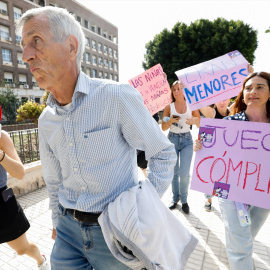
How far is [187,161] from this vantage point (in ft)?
11.1

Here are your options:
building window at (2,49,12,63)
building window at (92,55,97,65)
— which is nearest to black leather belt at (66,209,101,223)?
building window at (2,49,12,63)

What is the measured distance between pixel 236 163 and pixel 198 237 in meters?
1.48

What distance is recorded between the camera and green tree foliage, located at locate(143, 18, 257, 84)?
2073cm

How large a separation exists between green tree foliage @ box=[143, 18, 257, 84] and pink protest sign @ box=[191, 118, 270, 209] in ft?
71.0

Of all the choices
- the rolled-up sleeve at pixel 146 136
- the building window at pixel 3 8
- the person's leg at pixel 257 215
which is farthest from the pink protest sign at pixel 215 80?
the building window at pixel 3 8

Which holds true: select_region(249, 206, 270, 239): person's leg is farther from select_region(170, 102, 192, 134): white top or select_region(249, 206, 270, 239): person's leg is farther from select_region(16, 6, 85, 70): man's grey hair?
select_region(16, 6, 85, 70): man's grey hair

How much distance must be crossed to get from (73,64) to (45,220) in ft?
9.77

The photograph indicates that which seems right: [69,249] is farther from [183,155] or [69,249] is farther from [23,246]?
[183,155]

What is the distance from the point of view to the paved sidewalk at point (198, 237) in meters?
2.40

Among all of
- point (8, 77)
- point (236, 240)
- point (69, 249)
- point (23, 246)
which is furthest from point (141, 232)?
point (8, 77)

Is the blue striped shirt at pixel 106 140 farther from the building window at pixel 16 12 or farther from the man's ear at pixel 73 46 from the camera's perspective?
the building window at pixel 16 12

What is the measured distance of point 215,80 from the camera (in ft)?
9.14

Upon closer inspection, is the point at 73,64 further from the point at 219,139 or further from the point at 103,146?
the point at 219,139

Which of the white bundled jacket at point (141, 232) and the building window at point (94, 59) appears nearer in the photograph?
the white bundled jacket at point (141, 232)
